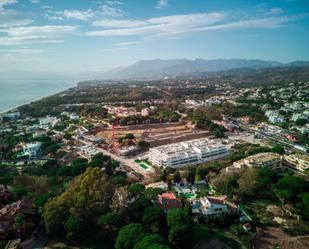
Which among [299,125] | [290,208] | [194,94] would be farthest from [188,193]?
[194,94]

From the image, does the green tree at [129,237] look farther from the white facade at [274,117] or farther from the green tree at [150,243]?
the white facade at [274,117]

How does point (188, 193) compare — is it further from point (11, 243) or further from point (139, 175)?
point (11, 243)

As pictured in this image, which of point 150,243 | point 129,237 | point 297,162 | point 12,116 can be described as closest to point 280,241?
point 150,243

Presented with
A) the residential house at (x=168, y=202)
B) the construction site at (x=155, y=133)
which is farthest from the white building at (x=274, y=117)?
the residential house at (x=168, y=202)

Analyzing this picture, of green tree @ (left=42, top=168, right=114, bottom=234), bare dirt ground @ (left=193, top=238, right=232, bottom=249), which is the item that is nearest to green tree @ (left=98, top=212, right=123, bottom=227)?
green tree @ (left=42, top=168, right=114, bottom=234)

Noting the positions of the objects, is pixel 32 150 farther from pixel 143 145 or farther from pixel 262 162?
pixel 262 162
